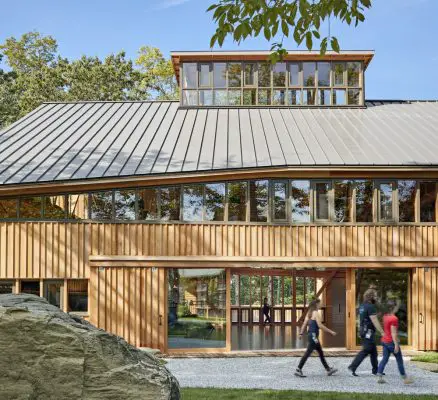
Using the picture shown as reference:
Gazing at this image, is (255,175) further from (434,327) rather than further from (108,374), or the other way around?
(108,374)

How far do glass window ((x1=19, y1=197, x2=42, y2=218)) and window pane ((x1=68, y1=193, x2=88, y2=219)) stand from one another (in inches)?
33.1

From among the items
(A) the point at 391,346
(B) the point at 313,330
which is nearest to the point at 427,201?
(A) the point at 391,346

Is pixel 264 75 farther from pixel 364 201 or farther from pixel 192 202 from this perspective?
pixel 192 202

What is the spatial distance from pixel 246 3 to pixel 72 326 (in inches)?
205

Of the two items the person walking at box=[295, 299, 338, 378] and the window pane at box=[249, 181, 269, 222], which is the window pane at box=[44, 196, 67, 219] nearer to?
the window pane at box=[249, 181, 269, 222]

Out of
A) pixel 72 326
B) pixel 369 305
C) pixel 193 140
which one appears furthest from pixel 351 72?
pixel 72 326

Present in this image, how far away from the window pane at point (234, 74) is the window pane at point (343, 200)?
7.50 meters

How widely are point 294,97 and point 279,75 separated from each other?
39.4 inches

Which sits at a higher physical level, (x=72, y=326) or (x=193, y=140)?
(x=193, y=140)

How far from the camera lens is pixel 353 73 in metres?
24.4

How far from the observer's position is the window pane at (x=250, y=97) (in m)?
24.0

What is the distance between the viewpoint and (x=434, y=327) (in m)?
18.0

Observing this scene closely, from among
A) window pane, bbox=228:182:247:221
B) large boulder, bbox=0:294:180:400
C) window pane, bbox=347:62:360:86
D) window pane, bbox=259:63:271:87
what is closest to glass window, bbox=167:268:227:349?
window pane, bbox=228:182:247:221

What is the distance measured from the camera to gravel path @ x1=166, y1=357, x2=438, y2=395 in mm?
12273
